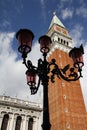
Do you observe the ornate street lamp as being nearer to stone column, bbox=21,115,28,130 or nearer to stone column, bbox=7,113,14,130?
stone column, bbox=7,113,14,130

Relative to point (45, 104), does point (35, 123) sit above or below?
above

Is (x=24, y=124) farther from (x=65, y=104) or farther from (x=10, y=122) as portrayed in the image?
(x=65, y=104)

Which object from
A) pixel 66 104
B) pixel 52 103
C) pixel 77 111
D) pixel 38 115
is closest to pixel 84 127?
pixel 77 111

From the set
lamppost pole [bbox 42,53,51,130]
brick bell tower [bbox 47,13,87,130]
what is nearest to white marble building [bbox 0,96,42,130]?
brick bell tower [bbox 47,13,87,130]

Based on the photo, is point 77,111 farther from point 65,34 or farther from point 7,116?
point 65,34

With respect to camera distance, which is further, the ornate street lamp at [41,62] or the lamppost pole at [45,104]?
the ornate street lamp at [41,62]

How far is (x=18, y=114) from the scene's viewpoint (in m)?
22.7

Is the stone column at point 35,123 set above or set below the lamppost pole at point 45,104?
above

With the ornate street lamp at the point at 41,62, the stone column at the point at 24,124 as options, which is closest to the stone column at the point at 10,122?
the stone column at the point at 24,124

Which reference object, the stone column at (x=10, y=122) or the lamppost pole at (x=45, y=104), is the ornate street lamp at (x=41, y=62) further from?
the stone column at (x=10, y=122)

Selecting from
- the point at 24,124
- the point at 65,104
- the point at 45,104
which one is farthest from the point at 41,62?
the point at 65,104

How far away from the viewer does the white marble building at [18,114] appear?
70.4 feet

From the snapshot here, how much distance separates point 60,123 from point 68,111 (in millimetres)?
2982

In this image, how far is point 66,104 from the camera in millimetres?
34094
